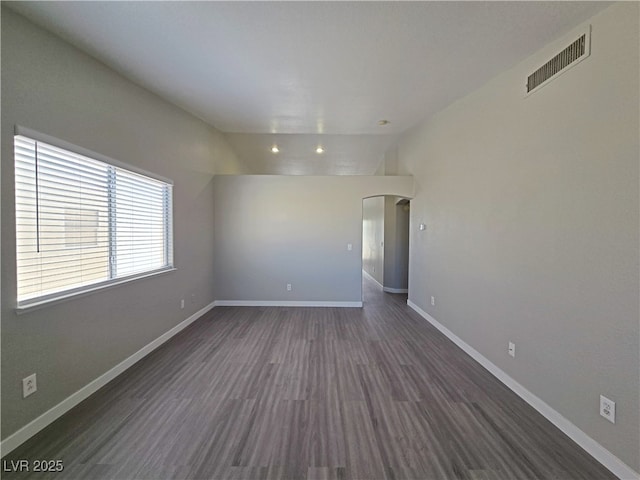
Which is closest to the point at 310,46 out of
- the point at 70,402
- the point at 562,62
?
the point at 562,62

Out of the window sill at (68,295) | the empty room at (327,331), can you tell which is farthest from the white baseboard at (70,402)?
the window sill at (68,295)

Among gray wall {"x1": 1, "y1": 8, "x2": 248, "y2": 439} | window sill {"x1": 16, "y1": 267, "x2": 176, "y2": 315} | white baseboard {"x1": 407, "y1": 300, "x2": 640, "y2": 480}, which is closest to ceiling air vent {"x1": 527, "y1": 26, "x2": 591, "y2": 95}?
white baseboard {"x1": 407, "y1": 300, "x2": 640, "y2": 480}

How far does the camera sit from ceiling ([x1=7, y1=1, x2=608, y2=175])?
1777mm

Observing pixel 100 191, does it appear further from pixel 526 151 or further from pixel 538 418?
pixel 538 418

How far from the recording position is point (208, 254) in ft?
15.1

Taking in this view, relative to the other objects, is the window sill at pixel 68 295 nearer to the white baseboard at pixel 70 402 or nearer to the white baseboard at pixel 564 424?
the white baseboard at pixel 70 402

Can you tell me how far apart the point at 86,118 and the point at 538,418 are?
4.38 metres

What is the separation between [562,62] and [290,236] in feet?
13.0

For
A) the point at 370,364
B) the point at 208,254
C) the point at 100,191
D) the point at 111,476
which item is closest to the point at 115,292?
the point at 100,191

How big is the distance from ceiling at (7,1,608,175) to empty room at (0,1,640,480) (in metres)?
0.02

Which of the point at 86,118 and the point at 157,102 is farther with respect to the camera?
the point at 157,102

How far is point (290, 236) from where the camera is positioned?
4.88 meters

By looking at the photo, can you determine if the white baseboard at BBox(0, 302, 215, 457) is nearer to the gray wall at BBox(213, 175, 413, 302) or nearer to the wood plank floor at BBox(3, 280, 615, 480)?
the wood plank floor at BBox(3, 280, 615, 480)

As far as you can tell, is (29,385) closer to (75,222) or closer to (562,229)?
(75,222)
